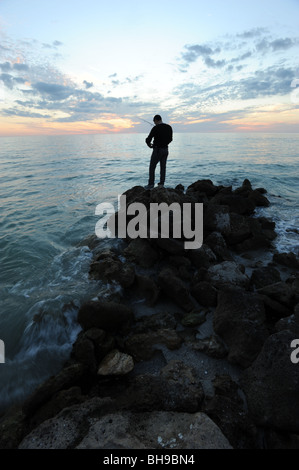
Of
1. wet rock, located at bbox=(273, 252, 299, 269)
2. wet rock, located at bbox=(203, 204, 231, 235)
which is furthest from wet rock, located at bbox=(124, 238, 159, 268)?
wet rock, located at bbox=(273, 252, 299, 269)

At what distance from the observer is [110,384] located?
9.11 feet

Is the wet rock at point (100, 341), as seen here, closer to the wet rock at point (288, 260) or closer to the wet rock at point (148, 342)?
the wet rock at point (148, 342)

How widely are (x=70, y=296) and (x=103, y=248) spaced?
1937 millimetres

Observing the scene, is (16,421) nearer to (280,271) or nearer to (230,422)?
(230,422)

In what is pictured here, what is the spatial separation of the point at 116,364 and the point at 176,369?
74 cm

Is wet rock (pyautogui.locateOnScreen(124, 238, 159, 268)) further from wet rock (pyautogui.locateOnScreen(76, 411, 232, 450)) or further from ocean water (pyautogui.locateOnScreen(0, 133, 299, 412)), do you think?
wet rock (pyautogui.locateOnScreen(76, 411, 232, 450))

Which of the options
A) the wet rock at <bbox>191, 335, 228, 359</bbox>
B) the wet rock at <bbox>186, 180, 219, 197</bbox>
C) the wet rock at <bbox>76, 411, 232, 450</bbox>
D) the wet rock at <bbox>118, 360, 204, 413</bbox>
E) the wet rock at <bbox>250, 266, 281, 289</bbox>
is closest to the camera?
the wet rock at <bbox>76, 411, 232, 450</bbox>

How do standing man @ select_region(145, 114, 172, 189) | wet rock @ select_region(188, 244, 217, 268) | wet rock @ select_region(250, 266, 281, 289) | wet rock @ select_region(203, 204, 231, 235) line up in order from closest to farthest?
1. wet rock @ select_region(250, 266, 281, 289)
2. wet rock @ select_region(188, 244, 217, 268)
3. wet rock @ select_region(203, 204, 231, 235)
4. standing man @ select_region(145, 114, 172, 189)

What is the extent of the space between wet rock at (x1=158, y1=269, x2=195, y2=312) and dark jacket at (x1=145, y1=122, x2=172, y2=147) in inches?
235

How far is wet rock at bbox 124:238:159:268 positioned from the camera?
5.23 meters

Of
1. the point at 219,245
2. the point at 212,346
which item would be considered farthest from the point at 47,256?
the point at 212,346

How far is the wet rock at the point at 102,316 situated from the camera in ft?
11.4

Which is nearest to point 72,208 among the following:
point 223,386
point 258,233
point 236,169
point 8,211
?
point 8,211

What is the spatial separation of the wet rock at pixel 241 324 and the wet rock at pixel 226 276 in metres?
0.61
